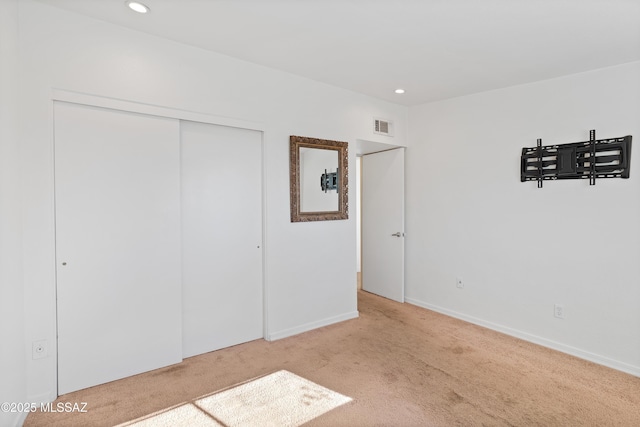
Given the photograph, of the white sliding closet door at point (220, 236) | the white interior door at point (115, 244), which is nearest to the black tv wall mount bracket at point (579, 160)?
the white sliding closet door at point (220, 236)

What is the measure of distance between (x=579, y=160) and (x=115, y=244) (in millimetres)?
3862

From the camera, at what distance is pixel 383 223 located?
4660 millimetres

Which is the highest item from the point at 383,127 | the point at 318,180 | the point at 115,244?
the point at 383,127

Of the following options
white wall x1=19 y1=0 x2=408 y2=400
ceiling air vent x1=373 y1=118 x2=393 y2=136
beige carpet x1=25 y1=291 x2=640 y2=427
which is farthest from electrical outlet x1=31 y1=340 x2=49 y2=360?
ceiling air vent x1=373 y1=118 x2=393 y2=136

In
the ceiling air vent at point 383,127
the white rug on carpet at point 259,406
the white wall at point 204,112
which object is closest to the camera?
the white rug on carpet at point 259,406

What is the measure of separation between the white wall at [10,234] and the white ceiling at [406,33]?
18.4 inches

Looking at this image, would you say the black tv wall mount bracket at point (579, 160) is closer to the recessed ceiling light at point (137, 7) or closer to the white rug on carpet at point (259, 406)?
the white rug on carpet at point (259, 406)

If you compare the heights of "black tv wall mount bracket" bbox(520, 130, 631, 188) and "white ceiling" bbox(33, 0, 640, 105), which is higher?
"white ceiling" bbox(33, 0, 640, 105)

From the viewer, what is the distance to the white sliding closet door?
287 cm

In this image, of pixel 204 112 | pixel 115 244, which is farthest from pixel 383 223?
pixel 115 244

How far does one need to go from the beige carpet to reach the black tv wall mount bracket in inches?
63.3

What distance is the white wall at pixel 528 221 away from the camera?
9.30ft

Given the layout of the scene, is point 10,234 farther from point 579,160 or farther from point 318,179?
point 579,160

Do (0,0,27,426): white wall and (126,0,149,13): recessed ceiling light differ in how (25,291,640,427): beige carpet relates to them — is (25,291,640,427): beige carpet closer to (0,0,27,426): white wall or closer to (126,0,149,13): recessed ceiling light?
(0,0,27,426): white wall
